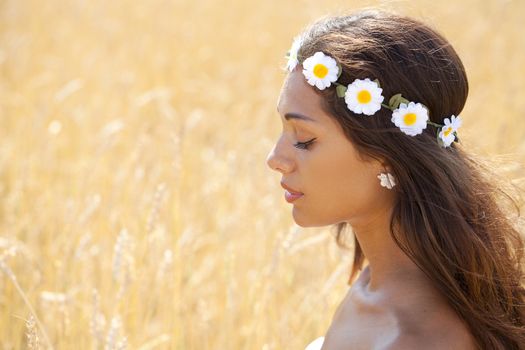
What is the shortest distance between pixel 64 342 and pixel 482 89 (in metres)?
3.95

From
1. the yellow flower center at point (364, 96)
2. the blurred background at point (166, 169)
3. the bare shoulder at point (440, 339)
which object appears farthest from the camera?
the blurred background at point (166, 169)

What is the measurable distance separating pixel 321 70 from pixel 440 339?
63 cm

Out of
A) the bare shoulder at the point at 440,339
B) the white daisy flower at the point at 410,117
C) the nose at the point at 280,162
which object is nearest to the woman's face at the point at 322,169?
the nose at the point at 280,162

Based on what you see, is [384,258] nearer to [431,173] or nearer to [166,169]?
[431,173]

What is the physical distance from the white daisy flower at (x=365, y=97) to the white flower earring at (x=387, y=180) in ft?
0.46

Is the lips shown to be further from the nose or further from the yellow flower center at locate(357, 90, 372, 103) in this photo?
the yellow flower center at locate(357, 90, 372, 103)

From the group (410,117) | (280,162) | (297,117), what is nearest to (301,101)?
(297,117)

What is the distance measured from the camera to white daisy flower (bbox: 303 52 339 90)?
5.06 ft

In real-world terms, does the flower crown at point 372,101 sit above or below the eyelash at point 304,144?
above

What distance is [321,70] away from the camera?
5.09 ft

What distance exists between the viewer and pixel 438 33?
1.61m

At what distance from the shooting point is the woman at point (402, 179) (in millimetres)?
1496

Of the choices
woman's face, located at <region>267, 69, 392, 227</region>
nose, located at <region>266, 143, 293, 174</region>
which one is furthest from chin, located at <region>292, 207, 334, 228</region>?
nose, located at <region>266, 143, 293, 174</region>

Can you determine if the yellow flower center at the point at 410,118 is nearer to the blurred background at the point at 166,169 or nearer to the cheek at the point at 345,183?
the cheek at the point at 345,183
